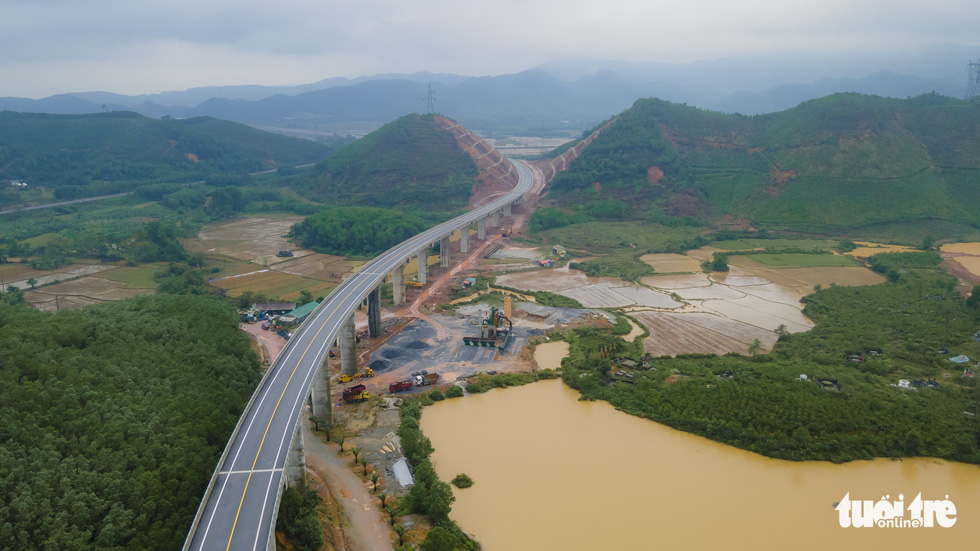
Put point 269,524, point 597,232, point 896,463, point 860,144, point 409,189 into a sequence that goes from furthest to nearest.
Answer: point 409,189 → point 860,144 → point 597,232 → point 896,463 → point 269,524

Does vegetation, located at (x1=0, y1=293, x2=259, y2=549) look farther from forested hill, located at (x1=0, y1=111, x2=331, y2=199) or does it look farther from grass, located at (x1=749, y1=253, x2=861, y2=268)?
forested hill, located at (x1=0, y1=111, x2=331, y2=199)

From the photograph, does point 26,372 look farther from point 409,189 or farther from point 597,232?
point 409,189

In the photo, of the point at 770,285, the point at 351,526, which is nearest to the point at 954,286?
the point at 770,285

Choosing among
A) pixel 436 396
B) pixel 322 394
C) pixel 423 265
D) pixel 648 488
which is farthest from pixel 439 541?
pixel 423 265

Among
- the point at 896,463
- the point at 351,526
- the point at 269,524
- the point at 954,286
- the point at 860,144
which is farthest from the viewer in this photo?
the point at 860,144

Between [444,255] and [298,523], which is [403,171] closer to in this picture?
[444,255]

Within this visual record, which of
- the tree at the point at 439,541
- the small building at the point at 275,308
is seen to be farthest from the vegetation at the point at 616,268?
the tree at the point at 439,541
